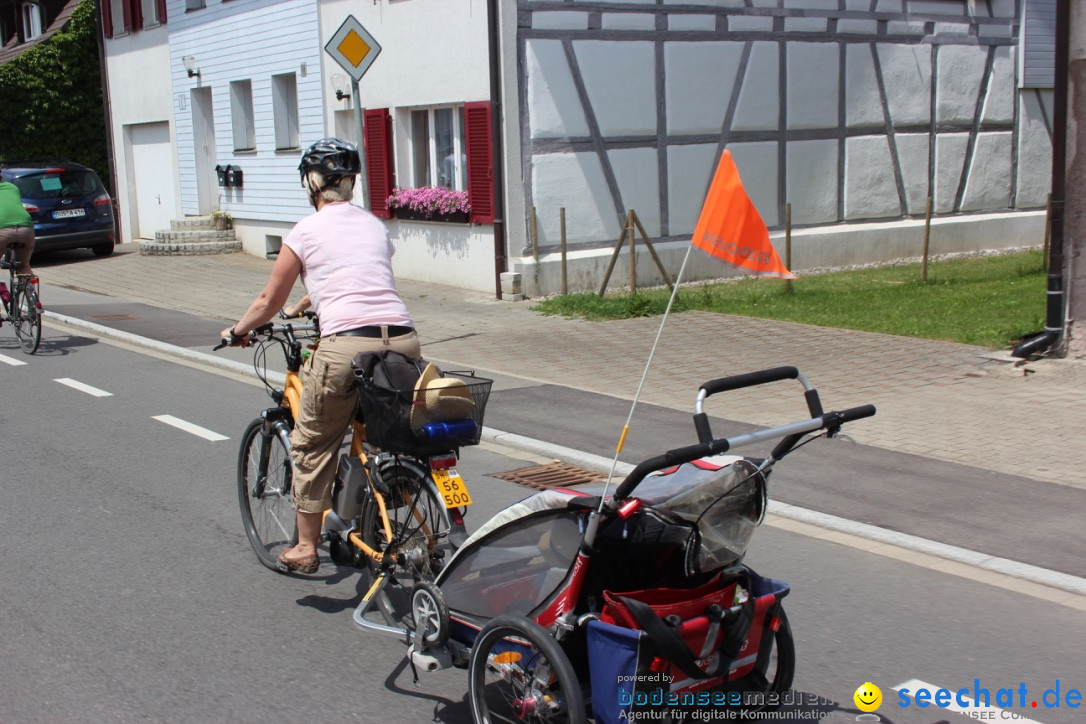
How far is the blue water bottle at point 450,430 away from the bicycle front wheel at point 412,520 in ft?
→ 0.71

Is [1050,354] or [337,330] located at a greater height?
[337,330]

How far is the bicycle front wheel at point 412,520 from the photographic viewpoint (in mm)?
4301

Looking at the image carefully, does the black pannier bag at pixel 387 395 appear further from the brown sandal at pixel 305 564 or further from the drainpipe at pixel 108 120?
the drainpipe at pixel 108 120

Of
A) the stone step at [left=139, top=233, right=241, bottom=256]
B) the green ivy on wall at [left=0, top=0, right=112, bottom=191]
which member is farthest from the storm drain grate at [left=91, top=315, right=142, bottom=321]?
the green ivy on wall at [left=0, top=0, right=112, bottom=191]

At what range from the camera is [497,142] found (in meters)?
14.9

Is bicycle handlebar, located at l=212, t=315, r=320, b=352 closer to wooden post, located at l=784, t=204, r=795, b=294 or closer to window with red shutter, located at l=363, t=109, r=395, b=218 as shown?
wooden post, located at l=784, t=204, r=795, b=294

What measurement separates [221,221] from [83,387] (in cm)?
1228

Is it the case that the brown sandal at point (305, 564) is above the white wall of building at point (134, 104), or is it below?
below

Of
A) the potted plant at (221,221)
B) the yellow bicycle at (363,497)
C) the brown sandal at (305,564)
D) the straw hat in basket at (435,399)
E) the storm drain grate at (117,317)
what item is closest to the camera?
the straw hat in basket at (435,399)

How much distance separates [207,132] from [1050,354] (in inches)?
696

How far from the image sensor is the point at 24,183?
19.9 metres

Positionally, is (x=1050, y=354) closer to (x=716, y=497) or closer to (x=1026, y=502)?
(x=1026, y=502)

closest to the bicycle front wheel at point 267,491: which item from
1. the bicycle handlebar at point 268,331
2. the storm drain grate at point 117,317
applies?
the bicycle handlebar at point 268,331

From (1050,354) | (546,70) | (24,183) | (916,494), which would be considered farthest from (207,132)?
(916,494)
